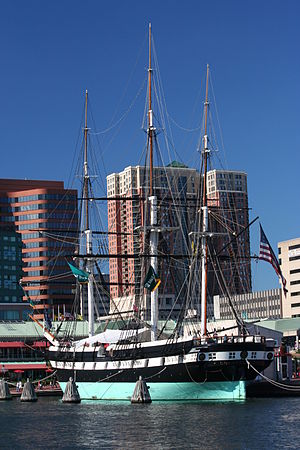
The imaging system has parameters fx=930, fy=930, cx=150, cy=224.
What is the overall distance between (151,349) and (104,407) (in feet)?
26.5

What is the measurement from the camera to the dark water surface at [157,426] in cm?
6081

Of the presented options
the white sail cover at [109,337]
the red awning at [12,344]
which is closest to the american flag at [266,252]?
the white sail cover at [109,337]

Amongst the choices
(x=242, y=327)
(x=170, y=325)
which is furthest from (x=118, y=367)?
(x=170, y=325)

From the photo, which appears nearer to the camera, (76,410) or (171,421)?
(171,421)

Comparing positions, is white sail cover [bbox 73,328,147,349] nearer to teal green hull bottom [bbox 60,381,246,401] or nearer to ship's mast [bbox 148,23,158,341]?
→ ship's mast [bbox 148,23,158,341]

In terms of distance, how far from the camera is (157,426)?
70.1 m

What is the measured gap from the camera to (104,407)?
93500 millimetres

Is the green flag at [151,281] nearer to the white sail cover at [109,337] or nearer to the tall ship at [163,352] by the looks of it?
the tall ship at [163,352]

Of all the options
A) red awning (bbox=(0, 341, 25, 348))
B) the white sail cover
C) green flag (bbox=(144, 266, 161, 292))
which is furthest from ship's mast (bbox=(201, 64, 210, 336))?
red awning (bbox=(0, 341, 25, 348))

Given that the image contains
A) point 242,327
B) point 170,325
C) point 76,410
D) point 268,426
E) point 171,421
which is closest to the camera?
point 268,426

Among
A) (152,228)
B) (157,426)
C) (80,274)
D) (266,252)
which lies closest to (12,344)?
(80,274)

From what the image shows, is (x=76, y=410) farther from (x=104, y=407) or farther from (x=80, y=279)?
(x=80, y=279)

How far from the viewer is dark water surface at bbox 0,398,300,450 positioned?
60812 mm

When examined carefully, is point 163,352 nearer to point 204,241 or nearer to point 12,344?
point 204,241
